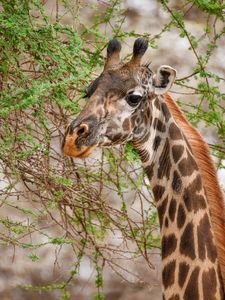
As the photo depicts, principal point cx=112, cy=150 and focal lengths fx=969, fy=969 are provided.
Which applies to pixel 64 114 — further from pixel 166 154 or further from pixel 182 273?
pixel 182 273

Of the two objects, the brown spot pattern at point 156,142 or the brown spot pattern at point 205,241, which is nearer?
the brown spot pattern at point 205,241

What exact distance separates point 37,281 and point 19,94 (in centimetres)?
824

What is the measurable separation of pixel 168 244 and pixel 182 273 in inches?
7.9

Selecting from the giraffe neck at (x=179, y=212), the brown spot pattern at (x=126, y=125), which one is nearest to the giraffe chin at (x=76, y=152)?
the brown spot pattern at (x=126, y=125)

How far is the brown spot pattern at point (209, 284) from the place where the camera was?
4439 millimetres

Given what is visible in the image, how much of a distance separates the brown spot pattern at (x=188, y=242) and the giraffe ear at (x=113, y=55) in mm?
900

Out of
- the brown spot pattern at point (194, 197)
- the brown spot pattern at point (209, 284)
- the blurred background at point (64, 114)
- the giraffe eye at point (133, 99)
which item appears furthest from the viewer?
the blurred background at point (64, 114)

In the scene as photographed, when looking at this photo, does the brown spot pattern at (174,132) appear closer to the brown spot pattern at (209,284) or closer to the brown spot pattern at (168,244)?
the brown spot pattern at (168,244)

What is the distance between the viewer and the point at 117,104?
4.73 meters

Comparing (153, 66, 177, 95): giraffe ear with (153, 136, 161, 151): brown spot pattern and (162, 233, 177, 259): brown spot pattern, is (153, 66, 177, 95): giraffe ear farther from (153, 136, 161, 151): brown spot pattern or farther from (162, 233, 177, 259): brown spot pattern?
(162, 233, 177, 259): brown spot pattern

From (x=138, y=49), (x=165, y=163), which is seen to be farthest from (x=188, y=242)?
(x=138, y=49)

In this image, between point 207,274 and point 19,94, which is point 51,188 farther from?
point 207,274


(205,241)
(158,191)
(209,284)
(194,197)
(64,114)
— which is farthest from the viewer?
(64,114)

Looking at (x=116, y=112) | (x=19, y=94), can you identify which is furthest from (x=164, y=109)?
(x=19, y=94)
